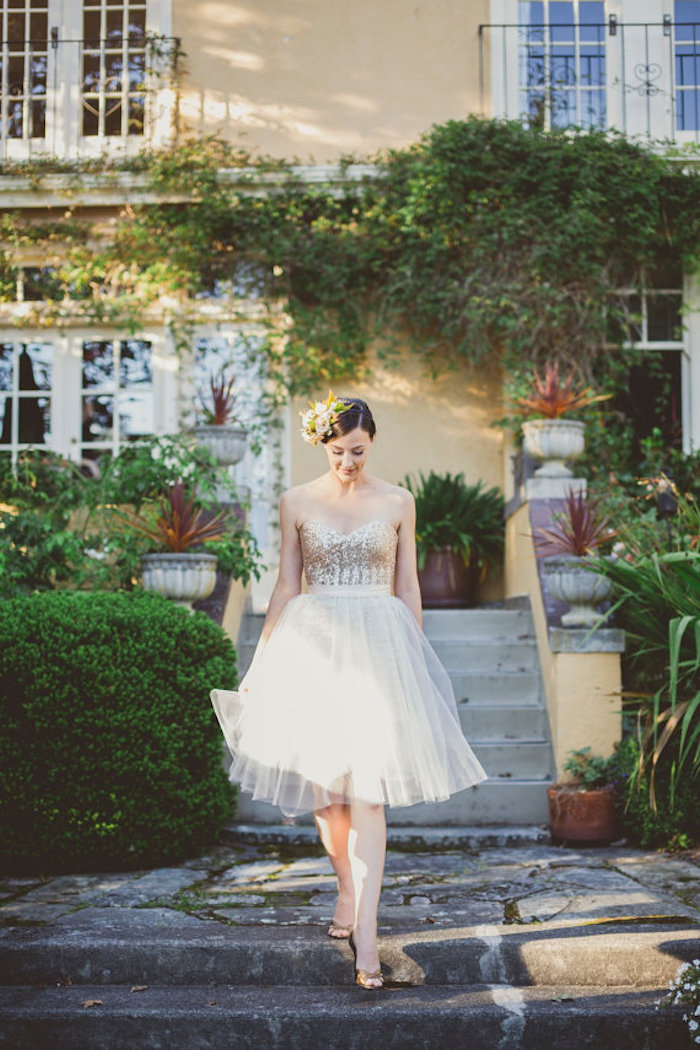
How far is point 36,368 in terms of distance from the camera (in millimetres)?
9695

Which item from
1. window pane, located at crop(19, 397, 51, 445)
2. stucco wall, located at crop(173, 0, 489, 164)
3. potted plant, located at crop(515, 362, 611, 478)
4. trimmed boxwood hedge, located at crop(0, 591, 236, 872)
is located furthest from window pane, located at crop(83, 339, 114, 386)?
trimmed boxwood hedge, located at crop(0, 591, 236, 872)

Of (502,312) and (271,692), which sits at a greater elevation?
(502,312)

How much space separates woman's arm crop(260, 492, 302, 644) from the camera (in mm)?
3641

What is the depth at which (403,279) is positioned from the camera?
29.5 ft

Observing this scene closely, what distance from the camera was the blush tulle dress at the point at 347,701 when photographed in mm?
3309

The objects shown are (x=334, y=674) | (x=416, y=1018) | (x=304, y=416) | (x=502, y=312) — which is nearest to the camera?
(x=416, y=1018)

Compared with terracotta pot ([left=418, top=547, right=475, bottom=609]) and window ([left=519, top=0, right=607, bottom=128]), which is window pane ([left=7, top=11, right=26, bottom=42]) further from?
terracotta pot ([left=418, top=547, right=475, bottom=609])

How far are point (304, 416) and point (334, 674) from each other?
0.92m

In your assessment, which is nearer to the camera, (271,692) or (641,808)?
(271,692)

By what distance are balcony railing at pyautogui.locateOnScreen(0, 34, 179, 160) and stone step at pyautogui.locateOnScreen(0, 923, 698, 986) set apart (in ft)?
24.6

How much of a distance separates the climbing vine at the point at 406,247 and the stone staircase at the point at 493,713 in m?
2.59

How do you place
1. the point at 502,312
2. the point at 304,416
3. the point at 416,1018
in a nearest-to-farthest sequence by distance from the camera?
the point at 416,1018 < the point at 304,416 < the point at 502,312

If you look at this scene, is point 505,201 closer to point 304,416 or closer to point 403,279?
point 403,279

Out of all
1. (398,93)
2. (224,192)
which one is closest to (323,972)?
(224,192)
